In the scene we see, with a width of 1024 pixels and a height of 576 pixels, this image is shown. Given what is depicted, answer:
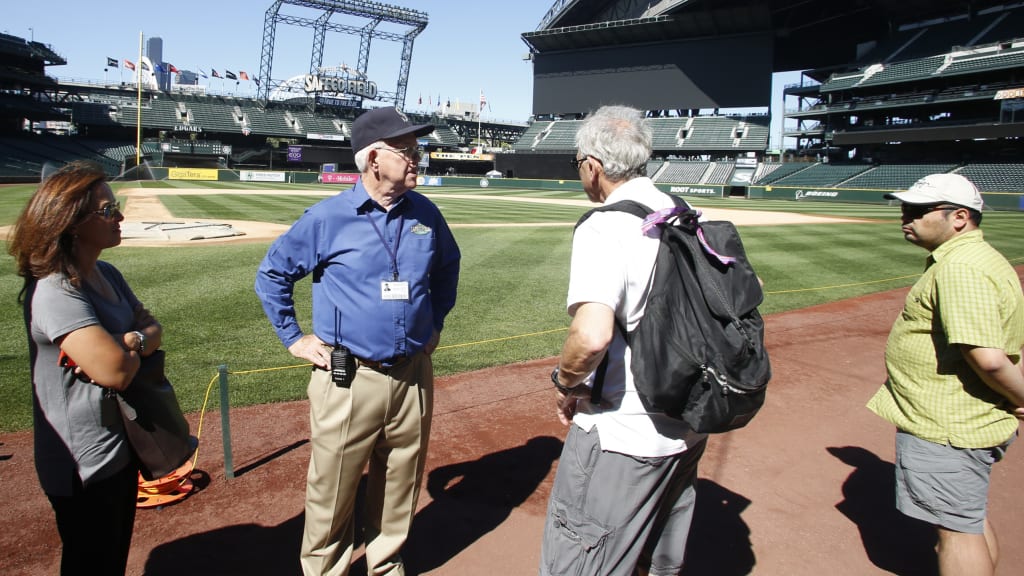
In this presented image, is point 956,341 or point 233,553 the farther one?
point 233,553

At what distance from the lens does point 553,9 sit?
62781 mm

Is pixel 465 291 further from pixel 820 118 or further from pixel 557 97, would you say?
pixel 557 97

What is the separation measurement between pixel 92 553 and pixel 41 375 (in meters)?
0.68

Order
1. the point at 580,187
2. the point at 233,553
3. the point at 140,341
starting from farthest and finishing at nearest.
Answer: the point at 580,187 < the point at 233,553 < the point at 140,341

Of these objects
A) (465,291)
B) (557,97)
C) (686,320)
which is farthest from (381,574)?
(557,97)

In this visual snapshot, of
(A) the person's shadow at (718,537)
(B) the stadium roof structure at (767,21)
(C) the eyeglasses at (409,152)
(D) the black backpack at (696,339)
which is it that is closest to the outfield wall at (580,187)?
(B) the stadium roof structure at (767,21)

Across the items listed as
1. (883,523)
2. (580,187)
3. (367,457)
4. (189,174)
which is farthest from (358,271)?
(189,174)

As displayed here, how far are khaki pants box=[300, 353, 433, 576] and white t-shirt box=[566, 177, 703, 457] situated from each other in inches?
34.4

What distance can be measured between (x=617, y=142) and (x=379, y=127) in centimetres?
107

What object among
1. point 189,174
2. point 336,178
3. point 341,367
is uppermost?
point 336,178

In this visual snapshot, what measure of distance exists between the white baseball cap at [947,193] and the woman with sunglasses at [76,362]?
324 cm

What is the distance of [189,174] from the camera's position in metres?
47.8

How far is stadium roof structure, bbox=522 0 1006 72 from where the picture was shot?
156 ft

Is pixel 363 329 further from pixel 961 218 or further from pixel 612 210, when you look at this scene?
pixel 961 218
